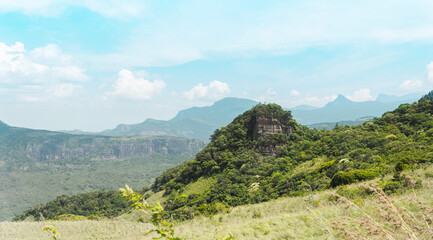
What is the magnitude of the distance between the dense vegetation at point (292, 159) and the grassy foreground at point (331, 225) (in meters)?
7.77

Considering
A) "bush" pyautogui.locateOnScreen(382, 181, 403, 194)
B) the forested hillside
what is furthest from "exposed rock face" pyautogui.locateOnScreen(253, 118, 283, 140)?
"bush" pyautogui.locateOnScreen(382, 181, 403, 194)

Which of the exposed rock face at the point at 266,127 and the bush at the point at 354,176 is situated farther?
the exposed rock face at the point at 266,127

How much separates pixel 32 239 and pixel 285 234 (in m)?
14.9

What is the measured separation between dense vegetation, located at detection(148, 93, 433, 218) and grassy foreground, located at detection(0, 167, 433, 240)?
7.77 meters

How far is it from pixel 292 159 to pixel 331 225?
38.2m

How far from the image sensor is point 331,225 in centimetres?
506

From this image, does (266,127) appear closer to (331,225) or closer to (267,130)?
(267,130)

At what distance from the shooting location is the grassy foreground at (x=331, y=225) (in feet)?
12.9

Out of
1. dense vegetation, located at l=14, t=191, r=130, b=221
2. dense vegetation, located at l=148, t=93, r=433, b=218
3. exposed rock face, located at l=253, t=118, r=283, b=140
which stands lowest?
dense vegetation, located at l=14, t=191, r=130, b=221

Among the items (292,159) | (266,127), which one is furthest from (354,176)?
(266,127)

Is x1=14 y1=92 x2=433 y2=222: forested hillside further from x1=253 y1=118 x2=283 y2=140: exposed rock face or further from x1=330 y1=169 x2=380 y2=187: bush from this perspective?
x1=253 y1=118 x2=283 y2=140: exposed rock face

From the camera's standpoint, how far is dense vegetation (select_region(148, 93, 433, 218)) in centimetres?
2511

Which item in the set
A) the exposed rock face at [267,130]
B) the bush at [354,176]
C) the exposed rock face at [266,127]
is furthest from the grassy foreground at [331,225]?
the exposed rock face at [266,127]

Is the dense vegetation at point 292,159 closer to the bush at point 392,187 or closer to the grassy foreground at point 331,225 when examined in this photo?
the bush at point 392,187
